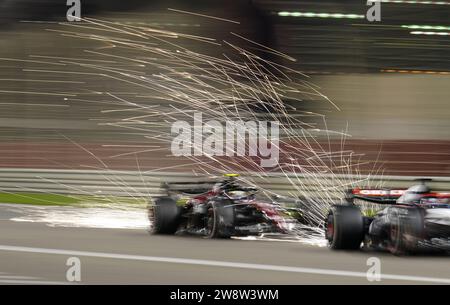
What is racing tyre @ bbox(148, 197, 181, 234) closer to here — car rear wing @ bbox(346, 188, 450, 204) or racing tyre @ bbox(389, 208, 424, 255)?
car rear wing @ bbox(346, 188, 450, 204)

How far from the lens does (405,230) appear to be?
11.4m

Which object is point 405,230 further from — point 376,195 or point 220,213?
point 220,213

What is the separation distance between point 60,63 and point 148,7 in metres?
2.99

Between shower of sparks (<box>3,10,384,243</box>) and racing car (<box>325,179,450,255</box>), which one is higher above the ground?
shower of sparks (<box>3,10,384,243</box>)

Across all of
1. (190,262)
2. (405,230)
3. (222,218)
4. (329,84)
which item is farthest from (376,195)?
(329,84)

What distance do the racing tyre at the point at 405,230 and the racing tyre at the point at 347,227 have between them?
19.6 inches

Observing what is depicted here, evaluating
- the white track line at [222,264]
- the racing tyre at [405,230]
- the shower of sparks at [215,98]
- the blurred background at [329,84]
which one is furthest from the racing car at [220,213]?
the blurred background at [329,84]

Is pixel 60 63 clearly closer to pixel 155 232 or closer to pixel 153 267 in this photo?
pixel 155 232

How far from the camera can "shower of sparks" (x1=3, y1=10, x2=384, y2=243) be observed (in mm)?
20297

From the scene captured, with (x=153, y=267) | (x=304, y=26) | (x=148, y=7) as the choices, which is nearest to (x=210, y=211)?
(x=153, y=267)

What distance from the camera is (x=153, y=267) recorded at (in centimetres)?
1076

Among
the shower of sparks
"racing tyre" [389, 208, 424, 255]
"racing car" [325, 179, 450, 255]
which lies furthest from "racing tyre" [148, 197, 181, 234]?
"racing tyre" [389, 208, 424, 255]

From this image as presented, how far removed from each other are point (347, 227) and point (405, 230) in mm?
895

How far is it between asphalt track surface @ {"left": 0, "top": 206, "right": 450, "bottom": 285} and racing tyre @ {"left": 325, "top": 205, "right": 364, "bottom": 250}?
194 millimetres
